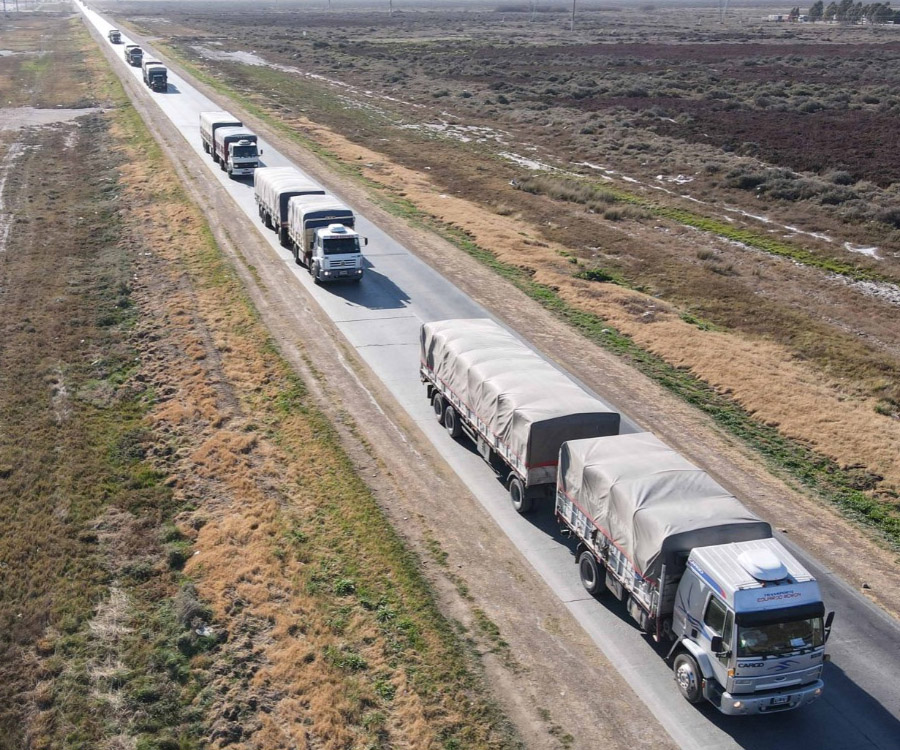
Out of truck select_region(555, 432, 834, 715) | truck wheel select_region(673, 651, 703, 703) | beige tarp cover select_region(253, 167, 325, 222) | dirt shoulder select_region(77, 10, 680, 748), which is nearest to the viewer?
truck select_region(555, 432, 834, 715)

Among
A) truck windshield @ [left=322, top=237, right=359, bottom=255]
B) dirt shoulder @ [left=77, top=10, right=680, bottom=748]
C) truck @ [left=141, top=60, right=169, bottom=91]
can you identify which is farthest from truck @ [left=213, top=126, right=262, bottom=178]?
truck @ [left=141, top=60, right=169, bottom=91]

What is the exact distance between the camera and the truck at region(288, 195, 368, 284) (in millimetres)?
37312

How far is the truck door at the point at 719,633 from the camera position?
1504 centimetres

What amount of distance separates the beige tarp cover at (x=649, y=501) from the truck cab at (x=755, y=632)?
76cm

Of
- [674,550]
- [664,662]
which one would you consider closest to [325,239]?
[674,550]

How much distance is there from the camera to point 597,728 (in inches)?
620

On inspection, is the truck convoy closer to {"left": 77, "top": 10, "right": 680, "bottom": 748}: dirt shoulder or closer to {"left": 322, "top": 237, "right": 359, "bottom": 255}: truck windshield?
{"left": 77, "top": 10, "right": 680, "bottom": 748}: dirt shoulder

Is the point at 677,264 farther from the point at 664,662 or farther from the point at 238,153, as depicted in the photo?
the point at 664,662

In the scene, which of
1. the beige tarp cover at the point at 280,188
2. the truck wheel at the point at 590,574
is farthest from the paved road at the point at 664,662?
the beige tarp cover at the point at 280,188

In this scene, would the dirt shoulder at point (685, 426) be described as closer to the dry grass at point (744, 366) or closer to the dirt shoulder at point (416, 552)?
the dry grass at point (744, 366)

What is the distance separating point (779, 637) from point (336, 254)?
26705 mm

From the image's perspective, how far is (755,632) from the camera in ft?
49.1

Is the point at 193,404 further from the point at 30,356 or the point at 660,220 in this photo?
the point at 660,220

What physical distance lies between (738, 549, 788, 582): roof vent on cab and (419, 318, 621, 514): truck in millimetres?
6368
